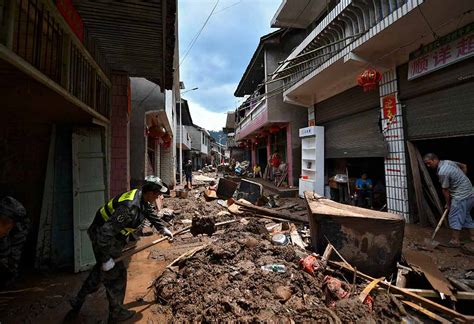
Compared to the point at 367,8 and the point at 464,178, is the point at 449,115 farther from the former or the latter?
the point at 367,8

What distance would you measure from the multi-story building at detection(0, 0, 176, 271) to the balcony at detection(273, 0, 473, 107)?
3818 millimetres

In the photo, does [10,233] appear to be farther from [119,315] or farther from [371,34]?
[371,34]

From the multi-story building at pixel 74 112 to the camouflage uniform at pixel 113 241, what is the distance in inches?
59.4

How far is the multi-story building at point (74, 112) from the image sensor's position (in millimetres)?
2986

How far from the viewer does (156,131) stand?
37.7 feet

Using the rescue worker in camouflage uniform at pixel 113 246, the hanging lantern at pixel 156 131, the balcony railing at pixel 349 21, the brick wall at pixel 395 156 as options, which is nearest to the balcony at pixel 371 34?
the balcony railing at pixel 349 21

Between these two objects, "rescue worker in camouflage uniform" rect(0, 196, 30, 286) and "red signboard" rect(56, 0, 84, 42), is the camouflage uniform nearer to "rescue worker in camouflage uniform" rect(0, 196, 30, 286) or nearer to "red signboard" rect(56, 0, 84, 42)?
"rescue worker in camouflage uniform" rect(0, 196, 30, 286)

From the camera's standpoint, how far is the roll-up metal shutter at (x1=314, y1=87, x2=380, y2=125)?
709 cm

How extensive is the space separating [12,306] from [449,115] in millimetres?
8492

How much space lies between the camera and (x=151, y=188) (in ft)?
10.7

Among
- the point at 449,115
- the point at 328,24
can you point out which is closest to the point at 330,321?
the point at 449,115

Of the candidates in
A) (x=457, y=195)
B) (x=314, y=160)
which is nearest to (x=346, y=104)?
(x=314, y=160)

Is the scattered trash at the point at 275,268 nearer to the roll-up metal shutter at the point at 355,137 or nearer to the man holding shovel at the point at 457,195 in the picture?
the man holding shovel at the point at 457,195

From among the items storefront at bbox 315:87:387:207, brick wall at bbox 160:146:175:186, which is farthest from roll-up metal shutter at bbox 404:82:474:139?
brick wall at bbox 160:146:175:186
